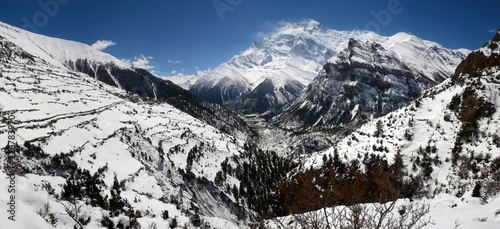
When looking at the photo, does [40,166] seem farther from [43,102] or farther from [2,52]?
[2,52]

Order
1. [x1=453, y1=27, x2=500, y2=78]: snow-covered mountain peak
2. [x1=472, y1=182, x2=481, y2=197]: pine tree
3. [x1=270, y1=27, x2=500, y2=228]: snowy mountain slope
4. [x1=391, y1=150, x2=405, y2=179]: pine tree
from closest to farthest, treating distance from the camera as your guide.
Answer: [x1=472, y1=182, x2=481, y2=197]: pine tree
[x1=270, y1=27, x2=500, y2=228]: snowy mountain slope
[x1=391, y1=150, x2=405, y2=179]: pine tree
[x1=453, y1=27, x2=500, y2=78]: snow-covered mountain peak

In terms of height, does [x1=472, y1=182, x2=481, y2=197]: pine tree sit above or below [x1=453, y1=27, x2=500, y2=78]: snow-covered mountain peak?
below

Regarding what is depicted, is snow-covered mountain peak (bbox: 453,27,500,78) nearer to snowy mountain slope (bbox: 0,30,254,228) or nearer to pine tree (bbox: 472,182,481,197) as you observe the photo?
pine tree (bbox: 472,182,481,197)

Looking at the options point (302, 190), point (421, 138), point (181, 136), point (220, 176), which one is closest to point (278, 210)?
point (302, 190)

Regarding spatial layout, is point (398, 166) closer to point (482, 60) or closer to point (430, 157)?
point (430, 157)

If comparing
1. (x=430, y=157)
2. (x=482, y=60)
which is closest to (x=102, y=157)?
(x=430, y=157)

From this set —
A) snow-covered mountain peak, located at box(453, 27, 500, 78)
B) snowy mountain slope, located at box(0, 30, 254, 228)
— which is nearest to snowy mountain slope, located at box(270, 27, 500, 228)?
snow-covered mountain peak, located at box(453, 27, 500, 78)
